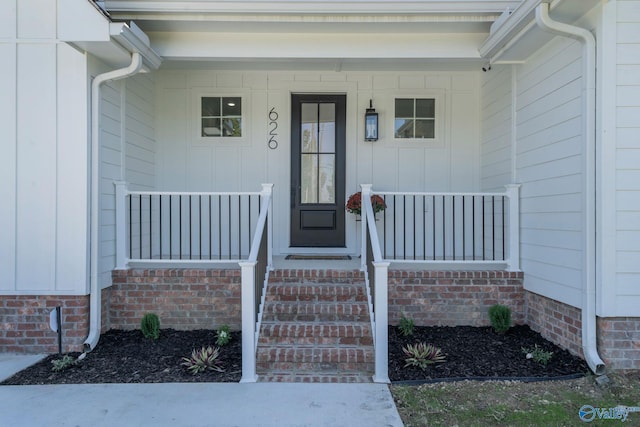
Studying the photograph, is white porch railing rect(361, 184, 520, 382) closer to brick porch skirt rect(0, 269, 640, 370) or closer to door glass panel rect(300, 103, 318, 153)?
brick porch skirt rect(0, 269, 640, 370)

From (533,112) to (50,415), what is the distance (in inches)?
188

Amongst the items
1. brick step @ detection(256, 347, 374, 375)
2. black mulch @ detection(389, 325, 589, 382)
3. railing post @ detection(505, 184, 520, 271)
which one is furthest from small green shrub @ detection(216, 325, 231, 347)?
railing post @ detection(505, 184, 520, 271)

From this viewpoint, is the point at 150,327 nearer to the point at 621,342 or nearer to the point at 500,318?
the point at 500,318

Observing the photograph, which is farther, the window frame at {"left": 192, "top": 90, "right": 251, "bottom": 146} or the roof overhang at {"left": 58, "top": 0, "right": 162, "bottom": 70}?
the window frame at {"left": 192, "top": 90, "right": 251, "bottom": 146}

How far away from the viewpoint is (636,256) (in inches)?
122

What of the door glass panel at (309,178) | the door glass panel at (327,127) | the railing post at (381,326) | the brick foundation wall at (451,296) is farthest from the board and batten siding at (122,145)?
the brick foundation wall at (451,296)

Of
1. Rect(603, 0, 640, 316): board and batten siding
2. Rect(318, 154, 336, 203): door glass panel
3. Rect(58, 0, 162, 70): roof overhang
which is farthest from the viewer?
Rect(318, 154, 336, 203): door glass panel

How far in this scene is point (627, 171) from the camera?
3.11 metres

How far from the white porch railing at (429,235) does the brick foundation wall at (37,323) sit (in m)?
2.72

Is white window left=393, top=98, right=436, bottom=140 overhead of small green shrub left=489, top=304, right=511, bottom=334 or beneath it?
overhead

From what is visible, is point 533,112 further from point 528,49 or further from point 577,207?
point 577,207

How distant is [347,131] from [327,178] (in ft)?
2.23

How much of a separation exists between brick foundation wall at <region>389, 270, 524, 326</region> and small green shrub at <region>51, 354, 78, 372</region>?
2.98 meters

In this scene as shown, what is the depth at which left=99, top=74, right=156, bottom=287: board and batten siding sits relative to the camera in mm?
4047
